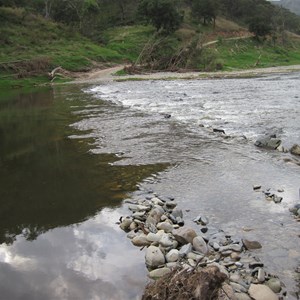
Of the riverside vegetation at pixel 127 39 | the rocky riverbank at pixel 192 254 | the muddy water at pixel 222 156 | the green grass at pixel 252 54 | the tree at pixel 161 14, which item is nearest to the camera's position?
the rocky riverbank at pixel 192 254

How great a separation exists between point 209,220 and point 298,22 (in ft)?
490

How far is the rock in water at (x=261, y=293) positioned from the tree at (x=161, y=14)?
8130cm

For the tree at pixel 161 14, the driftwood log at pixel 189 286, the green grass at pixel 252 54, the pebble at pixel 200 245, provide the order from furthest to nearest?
the tree at pixel 161 14 → the green grass at pixel 252 54 → the pebble at pixel 200 245 → the driftwood log at pixel 189 286

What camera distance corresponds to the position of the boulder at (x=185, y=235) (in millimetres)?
7607

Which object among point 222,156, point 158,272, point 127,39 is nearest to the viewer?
point 158,272

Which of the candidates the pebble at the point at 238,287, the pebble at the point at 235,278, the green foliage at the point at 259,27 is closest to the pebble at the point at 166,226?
the pebble at the point at 235,278

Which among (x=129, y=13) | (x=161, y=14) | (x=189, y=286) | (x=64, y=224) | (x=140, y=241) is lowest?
(x=64, y=224)

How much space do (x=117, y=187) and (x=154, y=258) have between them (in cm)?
440

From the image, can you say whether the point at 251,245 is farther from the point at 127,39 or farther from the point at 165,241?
the point at 127,39

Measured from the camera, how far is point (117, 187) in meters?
11.2

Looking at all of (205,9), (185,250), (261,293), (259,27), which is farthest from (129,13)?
(261,293)

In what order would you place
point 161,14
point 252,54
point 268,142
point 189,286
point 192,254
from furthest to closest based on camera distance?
point 252,54 < point 161,14 < point 268,142 < point 192,254 < point 189,286

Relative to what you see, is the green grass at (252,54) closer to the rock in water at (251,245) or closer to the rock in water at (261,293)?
the rock in water at (251,245)

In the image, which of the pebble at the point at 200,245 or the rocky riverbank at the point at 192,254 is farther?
the pebble at the point at 200,245
